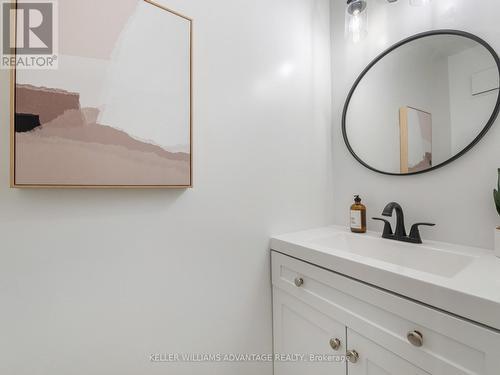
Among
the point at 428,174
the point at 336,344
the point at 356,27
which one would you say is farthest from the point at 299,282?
the point at 356,27

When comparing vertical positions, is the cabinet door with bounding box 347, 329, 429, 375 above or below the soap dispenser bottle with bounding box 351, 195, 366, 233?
below

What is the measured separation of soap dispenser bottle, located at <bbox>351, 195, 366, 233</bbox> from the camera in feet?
3.98

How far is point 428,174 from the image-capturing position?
1.05 m

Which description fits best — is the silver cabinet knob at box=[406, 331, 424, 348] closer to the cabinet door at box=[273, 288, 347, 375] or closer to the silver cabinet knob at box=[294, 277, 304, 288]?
the cabinet door at box=[273, 288, 347, 375]

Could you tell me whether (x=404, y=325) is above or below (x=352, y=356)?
above

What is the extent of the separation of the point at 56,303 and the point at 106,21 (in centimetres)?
→ 91

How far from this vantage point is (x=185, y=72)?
90cm

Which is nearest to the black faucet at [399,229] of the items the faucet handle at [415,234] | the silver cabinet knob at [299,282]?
the faucet handle at [415,234]

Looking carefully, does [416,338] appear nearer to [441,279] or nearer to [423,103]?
[441,279]

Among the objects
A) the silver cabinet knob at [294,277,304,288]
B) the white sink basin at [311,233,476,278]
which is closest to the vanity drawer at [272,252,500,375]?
the silver cabinet knob at [294,277,304,288]

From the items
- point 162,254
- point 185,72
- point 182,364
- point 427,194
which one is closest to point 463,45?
point 427,194

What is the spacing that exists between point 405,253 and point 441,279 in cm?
40

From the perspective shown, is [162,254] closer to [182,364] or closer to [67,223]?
[67,223]

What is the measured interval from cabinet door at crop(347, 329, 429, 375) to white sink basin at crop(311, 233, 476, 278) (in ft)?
1.29
